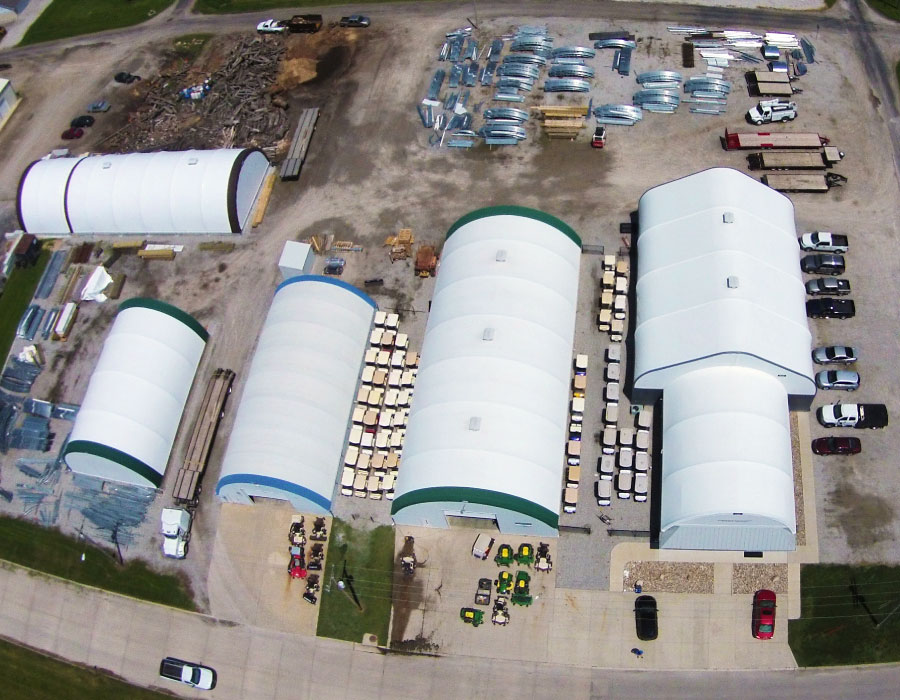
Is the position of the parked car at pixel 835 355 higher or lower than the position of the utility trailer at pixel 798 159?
lower

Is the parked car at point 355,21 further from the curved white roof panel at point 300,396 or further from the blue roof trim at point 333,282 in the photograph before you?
the curved white roof panel at point 300,396

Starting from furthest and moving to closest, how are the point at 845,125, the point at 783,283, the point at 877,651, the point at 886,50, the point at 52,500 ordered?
the point at 886,50 < the point at 845,125 < the point at 52,500 < the point at 783,283 < the point at 877,651

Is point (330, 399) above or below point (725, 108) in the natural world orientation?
below

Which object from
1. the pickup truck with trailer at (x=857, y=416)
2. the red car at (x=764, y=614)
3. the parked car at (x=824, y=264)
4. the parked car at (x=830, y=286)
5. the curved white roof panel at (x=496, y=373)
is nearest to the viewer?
the red car at (x=764, y=614)

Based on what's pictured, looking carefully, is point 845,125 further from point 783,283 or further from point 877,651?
point 877,651

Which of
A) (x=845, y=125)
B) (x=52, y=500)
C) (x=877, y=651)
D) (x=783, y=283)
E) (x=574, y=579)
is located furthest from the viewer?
(x=845, y=125)

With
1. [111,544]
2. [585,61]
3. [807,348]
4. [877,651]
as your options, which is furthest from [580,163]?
[111,544]

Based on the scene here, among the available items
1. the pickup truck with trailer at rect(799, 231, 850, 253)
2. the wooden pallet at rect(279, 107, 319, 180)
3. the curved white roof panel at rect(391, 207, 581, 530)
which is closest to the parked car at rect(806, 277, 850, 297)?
the pickup truck with trailer at rect(799, 231, 850, 253)

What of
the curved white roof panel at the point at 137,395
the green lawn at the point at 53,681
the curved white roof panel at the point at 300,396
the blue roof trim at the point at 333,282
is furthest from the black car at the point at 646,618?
the curved white roof panel at the point at 137,395
